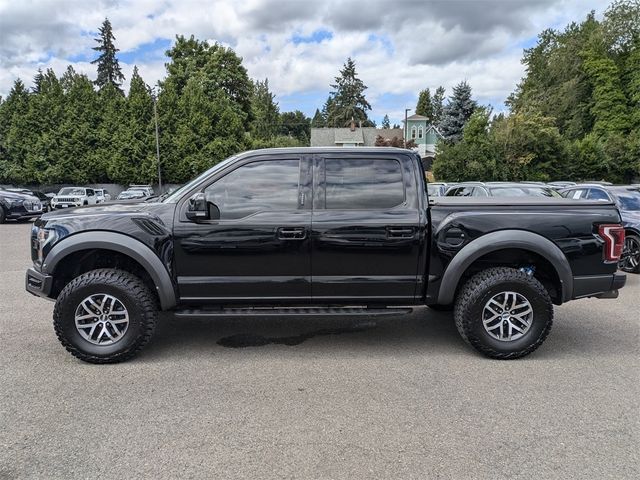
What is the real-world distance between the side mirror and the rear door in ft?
3.25

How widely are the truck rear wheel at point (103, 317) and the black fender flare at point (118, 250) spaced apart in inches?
8.0

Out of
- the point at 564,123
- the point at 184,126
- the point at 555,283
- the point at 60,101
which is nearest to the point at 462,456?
the point at 555,283

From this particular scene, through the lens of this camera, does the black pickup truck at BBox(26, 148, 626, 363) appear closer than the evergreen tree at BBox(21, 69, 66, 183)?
Yes

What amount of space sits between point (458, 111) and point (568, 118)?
1035 centimetres

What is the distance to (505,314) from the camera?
13.9 ft

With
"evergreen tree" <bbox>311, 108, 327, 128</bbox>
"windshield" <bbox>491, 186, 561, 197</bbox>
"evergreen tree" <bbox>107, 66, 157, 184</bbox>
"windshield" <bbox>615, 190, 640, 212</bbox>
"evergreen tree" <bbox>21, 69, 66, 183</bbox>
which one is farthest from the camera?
"evergreen tree" <bbox>311, 108, 327, 128</bbox>

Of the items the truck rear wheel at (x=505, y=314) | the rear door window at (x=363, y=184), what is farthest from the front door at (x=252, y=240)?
the truck rear wheel at (x=505, y=314)

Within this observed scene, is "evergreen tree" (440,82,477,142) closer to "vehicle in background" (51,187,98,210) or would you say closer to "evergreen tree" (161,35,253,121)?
"evergreen tree" (161,35,253,121)

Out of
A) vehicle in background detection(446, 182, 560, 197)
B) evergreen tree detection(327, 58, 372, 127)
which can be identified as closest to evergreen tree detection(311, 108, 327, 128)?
evergreen tree detection(327, 58, 372, 127)

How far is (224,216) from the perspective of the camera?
4184 millimetres

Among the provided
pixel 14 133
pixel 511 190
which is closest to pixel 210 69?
pixel 14 133

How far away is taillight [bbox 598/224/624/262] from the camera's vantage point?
4.23m

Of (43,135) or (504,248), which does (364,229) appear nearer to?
(504,248)

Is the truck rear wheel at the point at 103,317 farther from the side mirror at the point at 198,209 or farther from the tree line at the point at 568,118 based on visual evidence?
the tree line at the point at 568,118
